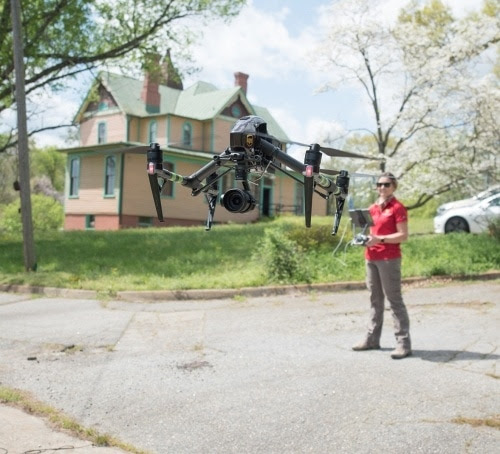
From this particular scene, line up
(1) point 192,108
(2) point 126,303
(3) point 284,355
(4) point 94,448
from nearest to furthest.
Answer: (1) point 192,108, (4) point 94,448, (3) point 284,355, (2) point 126,303

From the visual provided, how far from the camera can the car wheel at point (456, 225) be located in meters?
21.3

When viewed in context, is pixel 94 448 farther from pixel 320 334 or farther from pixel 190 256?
pixel 190 256

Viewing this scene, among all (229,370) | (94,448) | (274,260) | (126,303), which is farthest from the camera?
(274,260)

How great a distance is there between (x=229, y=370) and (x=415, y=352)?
8.59ft

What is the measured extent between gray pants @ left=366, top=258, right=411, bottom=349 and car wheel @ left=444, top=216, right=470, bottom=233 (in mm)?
13656

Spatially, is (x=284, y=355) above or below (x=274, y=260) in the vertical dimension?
below

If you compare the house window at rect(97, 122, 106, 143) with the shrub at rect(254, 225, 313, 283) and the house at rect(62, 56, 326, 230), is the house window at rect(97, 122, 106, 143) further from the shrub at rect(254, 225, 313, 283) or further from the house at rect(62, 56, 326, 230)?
the shrub at rect(254, 225, 313, 283)

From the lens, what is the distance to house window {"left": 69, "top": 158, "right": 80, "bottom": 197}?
32688 mm

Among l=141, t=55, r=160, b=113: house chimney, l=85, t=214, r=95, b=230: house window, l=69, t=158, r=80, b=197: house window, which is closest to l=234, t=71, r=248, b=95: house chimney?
l=141, t=55, r=160, b=113: house chimney

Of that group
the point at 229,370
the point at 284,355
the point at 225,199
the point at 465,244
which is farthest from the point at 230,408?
the point at 465,244

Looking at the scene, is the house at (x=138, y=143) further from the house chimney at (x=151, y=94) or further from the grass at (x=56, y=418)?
the grass at (x=56, y=418)

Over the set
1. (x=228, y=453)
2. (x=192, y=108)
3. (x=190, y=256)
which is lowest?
(x=228, y=453)

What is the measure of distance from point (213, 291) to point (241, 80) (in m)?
10.8

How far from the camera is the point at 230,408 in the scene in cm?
677
